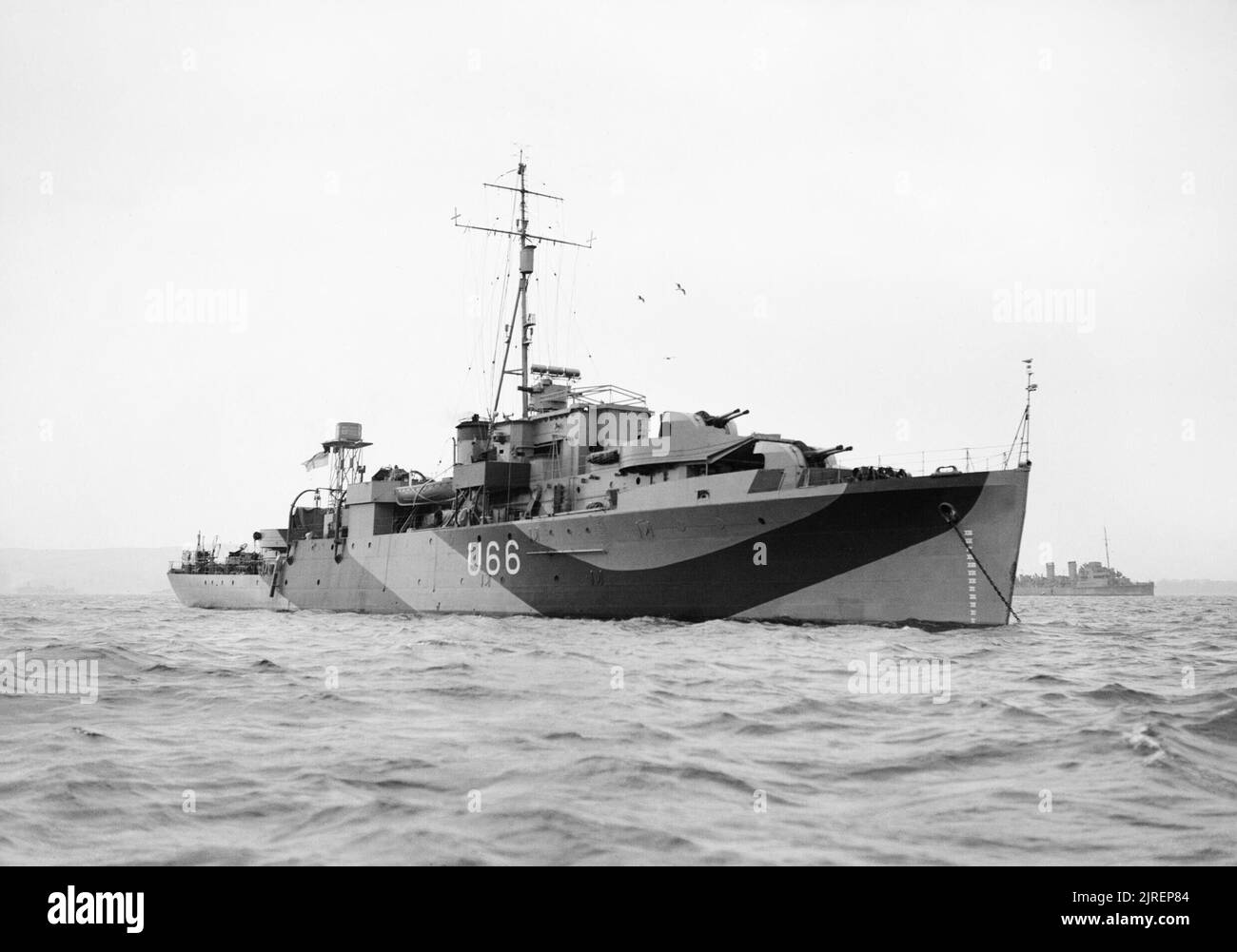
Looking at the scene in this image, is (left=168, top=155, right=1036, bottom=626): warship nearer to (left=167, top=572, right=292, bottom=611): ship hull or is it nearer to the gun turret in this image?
the gun turret

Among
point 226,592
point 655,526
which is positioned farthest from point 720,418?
point 226,592

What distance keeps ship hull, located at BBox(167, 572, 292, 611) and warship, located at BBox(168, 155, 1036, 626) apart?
5591 millimetres

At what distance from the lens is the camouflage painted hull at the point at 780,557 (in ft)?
68.7

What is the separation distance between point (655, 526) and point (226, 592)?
99.1 ft

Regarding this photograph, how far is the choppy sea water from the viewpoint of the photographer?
553 centimetres

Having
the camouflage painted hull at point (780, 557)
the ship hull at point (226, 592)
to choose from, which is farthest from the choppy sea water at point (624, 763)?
the ship hull at point (226, 592)

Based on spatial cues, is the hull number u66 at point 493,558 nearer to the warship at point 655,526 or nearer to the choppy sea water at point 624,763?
the warship at point 655,526

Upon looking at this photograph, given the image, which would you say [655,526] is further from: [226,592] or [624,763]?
[226,592]

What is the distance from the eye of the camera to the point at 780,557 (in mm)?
22422

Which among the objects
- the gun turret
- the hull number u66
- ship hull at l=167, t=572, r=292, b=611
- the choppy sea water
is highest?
the gun turret

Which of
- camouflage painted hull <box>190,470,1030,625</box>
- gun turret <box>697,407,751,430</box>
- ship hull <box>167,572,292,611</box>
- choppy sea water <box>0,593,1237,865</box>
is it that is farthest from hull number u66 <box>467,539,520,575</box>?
ship hull <box>167,572,292,611</box>
